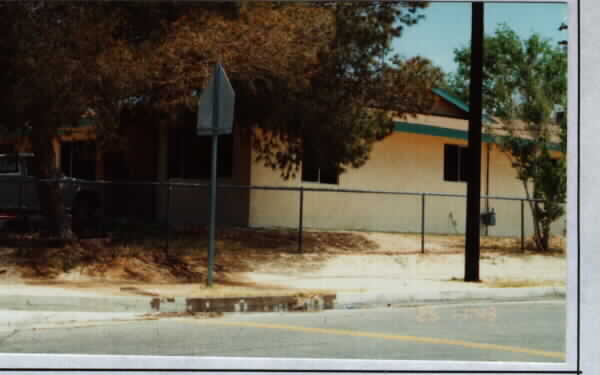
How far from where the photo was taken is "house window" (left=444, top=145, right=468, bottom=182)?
872 inches

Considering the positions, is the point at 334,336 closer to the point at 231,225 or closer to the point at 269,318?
the point at 269,318

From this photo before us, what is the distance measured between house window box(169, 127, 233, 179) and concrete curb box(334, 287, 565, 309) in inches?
332

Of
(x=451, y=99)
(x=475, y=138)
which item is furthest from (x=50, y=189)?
(x=451, y=99)

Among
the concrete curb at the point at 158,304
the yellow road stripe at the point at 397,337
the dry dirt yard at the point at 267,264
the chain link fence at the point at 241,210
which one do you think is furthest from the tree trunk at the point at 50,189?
the yellow road stripe at the point at 397,337

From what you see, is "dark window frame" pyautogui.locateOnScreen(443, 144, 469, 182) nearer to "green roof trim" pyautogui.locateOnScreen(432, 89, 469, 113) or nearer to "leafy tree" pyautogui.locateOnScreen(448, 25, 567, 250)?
"green roof trim" pyautogui.locateOnScreen(432, 89, 469, 113)

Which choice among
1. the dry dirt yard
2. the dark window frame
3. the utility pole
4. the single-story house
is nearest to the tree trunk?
the dry dirt yard

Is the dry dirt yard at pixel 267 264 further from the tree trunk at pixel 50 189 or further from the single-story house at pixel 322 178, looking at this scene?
the single-story house at pixel 322 178

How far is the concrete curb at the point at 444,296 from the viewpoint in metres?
10.8

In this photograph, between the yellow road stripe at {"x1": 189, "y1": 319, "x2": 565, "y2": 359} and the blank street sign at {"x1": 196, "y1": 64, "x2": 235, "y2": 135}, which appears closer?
the yellow road stripe at {"x1": 189, "y1": 319, "x2": 565, "y2": 359}

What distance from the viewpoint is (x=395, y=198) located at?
65.8 feet

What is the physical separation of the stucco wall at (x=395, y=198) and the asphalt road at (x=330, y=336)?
8.15 m

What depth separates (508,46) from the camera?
33.5m

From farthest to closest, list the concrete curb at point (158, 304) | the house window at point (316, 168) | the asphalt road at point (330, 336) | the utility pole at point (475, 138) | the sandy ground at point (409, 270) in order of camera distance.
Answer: the house window at point (316, 168), the sandy ground at point (409, 270), the utility pole at point (475, 138), the concrete curb at point (158, 304), the asphalt road at point (330, 336)

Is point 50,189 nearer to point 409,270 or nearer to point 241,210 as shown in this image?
point 241,210
